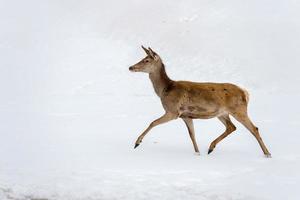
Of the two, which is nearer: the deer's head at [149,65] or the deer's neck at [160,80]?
the deer's neck at [160,80]

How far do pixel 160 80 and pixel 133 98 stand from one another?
26.6 feet

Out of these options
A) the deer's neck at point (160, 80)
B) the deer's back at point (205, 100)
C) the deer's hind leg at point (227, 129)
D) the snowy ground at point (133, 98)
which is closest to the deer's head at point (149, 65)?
the deer's neck at point (160, 80)

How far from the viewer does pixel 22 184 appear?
7.54 metres

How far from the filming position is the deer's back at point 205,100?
389 inches

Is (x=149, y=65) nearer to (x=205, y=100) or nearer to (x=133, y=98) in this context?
(x=205, y=100)

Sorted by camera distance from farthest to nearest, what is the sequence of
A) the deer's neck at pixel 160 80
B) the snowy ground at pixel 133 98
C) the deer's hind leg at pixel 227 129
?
the deer's neck at pixel 160 80 → the deer's hind leg at pixel 227 129 → the snowy ground at pixel 133 98

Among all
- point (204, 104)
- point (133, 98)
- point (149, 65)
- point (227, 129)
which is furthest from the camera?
point (133, 98)

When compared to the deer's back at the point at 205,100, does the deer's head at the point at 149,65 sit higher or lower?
higher

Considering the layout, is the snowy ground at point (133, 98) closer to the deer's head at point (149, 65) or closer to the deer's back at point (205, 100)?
the deer's back at point (205, 100)

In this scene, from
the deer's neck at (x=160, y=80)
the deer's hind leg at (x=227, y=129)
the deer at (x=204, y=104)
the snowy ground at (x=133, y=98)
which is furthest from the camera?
the deer's neck at (x=160, y=80)

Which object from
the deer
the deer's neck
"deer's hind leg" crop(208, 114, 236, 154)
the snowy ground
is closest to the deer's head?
the deer's neck

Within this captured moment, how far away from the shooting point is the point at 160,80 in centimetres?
1046

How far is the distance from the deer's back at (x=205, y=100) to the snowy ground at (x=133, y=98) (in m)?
0.71

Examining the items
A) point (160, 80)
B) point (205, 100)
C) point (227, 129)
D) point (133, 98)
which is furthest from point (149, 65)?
point (133, 98)
